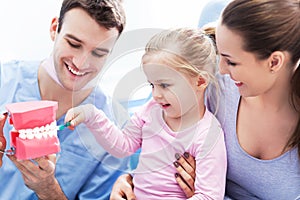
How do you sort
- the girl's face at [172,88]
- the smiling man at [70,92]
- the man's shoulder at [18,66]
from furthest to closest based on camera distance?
the man's shoulder at [18,66], the smiling man at [70,92], the girl's face at [172,88]

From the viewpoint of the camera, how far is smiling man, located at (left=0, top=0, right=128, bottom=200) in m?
1.24

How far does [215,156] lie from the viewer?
1.16 metres

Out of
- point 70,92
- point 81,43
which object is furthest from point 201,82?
point 70,92

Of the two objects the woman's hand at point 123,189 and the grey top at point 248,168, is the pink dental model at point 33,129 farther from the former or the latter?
the grey top at point 248,168

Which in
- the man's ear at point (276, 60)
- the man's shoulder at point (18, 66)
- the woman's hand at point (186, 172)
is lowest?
the woman's hand at point (186, 172)

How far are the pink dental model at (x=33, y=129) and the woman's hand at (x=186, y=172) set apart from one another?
343mm

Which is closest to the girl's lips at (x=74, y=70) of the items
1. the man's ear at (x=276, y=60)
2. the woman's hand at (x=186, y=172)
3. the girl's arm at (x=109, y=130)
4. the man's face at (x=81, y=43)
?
the man's face at (x=81, y=43)

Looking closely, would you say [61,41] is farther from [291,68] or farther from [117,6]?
[291,68]

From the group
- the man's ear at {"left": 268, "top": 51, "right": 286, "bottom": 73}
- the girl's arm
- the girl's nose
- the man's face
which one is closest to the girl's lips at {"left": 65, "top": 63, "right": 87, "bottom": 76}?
the man's face

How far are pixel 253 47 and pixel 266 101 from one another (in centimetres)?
21

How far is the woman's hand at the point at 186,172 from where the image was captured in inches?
46.4

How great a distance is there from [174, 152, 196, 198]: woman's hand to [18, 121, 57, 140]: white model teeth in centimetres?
35

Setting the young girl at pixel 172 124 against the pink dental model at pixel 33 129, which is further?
the young girl at pixel 172 124

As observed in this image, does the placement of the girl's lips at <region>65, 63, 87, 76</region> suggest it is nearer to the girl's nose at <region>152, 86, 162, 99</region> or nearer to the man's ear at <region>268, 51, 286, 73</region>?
the girl's nose at <region>152, 86, 162, 99</region>
